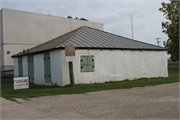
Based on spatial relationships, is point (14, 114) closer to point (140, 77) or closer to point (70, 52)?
point (70, 52)

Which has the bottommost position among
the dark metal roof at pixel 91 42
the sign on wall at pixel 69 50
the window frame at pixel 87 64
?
the window frame at pixel 87 64

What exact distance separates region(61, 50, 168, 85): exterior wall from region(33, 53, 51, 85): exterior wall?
10.6 ft

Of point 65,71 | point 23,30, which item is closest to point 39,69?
point 65,71

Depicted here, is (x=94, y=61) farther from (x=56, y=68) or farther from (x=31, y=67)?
(x=31, y=67)

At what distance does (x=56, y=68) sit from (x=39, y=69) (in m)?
3.06

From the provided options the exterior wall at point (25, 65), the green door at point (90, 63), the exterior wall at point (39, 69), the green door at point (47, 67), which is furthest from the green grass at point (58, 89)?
the exterior wall at point (25, 65)

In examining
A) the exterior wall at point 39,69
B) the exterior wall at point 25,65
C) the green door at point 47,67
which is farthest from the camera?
the exterior wall at point 25,65

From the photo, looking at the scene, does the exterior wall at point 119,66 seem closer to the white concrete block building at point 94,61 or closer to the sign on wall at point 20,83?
the white concrete block building at point 94,61

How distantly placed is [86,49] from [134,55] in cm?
488

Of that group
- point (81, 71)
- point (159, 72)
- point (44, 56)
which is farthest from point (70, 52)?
point (159, 72)

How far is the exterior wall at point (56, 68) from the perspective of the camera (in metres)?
14.1

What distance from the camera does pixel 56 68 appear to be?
14523 mm

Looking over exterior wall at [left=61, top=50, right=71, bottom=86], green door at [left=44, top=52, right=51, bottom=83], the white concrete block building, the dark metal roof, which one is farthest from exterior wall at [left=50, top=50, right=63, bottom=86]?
the dark metal roof

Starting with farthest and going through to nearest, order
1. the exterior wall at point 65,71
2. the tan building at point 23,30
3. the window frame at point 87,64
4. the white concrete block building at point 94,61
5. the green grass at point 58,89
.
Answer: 1. the tan building at point 23,30
2. the window frame at point 87,64
3. the white concrete block building at point 94,61
4. the exterior wall at point 65,71
5. the green grass at point 58,89
